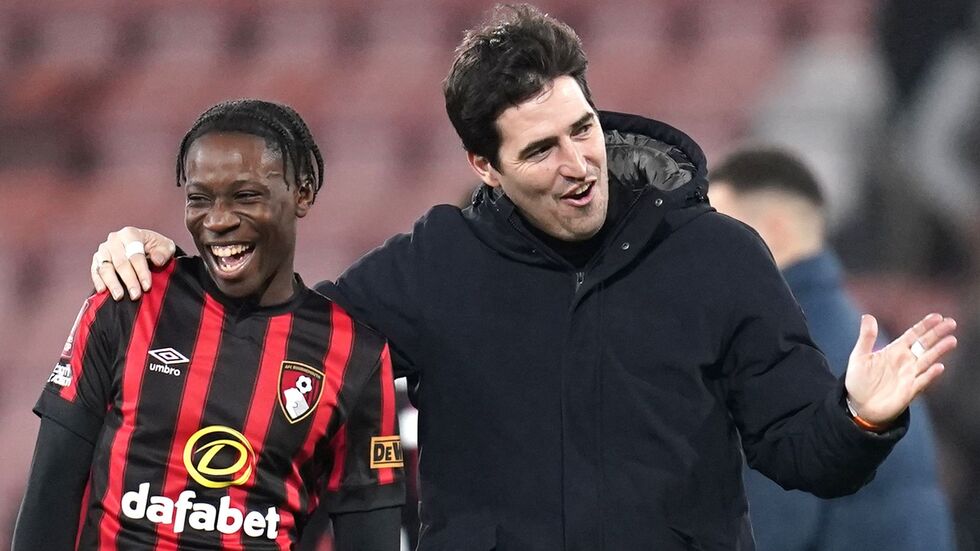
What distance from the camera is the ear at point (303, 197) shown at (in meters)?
1.76

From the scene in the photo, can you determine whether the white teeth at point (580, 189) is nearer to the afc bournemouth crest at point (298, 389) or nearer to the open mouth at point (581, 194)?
the open mouth at point (581, 194)

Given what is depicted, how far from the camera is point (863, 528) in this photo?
242 centimetres

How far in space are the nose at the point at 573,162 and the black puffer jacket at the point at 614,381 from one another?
3.8 inches

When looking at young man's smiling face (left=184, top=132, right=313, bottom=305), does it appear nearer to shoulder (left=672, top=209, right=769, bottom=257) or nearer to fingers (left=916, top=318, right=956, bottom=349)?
shoulder (left=672, top=209, right=769, bottom=257)

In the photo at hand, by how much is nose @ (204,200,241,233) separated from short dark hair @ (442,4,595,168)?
338 millimetres

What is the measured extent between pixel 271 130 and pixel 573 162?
378 millimetres

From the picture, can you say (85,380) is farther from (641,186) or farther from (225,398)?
(641,186)

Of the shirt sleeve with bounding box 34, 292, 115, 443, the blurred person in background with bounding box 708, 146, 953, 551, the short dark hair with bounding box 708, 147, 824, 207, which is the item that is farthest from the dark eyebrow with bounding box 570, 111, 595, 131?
the short dark hair with bounding box 708, 147, 824, 207

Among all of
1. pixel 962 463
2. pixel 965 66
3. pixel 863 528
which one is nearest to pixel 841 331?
pixel 863 528

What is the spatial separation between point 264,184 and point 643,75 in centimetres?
329

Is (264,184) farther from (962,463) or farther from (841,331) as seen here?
(962,463)

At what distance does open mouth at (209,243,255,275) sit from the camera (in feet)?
Result: 5.53

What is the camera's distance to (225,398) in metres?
1.68

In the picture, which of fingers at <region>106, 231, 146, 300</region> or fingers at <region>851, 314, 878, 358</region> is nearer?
fingers at <region>851, 314, 878, 358</region>
